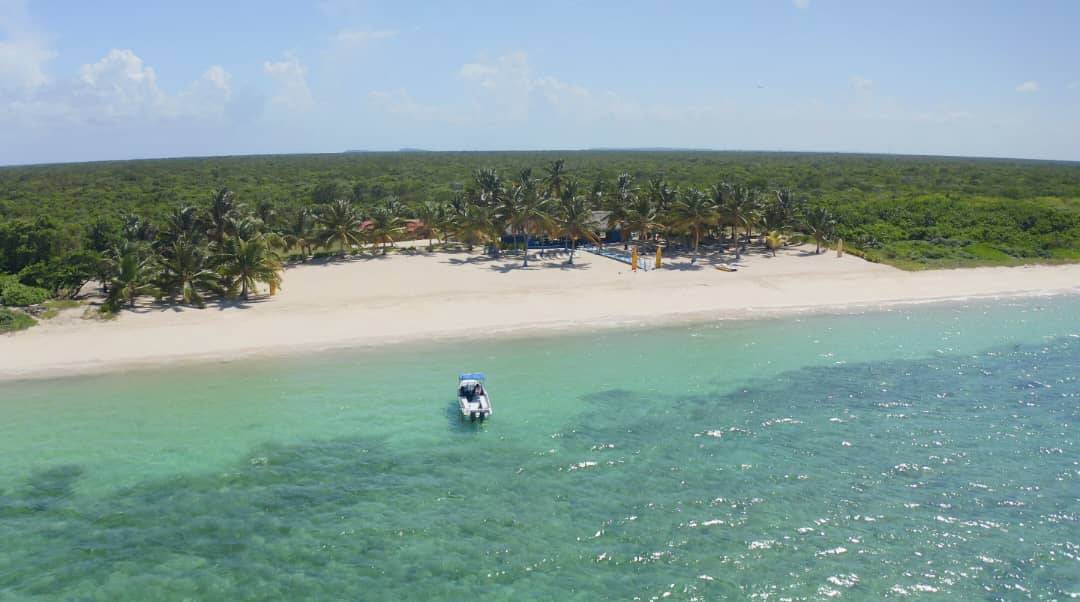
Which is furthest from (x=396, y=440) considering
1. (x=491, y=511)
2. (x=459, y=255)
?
(x=459, y=255)

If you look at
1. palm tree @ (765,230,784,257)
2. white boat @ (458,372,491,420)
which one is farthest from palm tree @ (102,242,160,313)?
palm tree @ (765,230,784,257)

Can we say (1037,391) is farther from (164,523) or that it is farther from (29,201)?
(29,201)

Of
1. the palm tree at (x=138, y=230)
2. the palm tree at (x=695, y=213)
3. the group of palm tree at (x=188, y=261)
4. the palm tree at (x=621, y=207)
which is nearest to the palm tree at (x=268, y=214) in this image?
the group of palm tree at (x=188, y=261)

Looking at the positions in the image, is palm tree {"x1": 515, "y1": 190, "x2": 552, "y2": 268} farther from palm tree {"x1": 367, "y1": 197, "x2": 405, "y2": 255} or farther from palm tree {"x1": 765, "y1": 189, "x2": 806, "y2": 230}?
palm tree {"x1": 765, "y1": 189, "x2": 806, "y2": 230}

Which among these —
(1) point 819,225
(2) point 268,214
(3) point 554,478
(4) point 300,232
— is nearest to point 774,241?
(1) point 819,225

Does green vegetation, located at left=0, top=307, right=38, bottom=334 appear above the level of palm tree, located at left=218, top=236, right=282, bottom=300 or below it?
below

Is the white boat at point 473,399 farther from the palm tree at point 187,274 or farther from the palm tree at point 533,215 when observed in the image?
the palm tree at point 533,215
